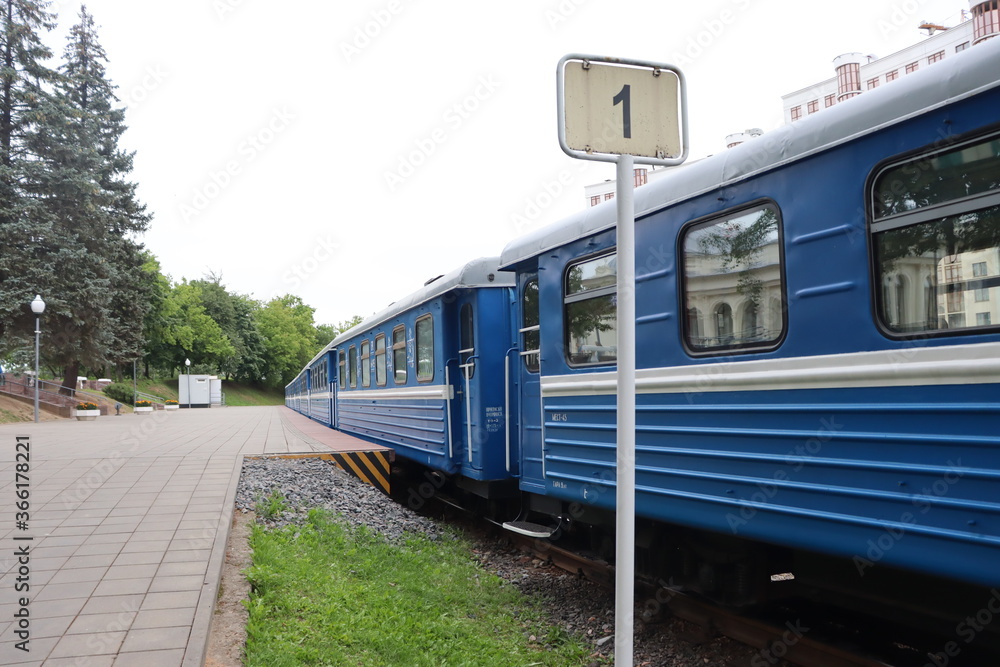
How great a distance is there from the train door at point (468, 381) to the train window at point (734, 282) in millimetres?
3752

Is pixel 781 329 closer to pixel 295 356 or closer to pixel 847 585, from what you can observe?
pixel 847 585

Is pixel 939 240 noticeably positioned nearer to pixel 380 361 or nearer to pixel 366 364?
pixel 380 361

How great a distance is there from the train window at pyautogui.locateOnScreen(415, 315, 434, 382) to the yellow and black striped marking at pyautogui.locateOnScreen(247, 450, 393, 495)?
1.73 m

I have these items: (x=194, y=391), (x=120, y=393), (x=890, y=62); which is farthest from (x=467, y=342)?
(x=194, y=391)

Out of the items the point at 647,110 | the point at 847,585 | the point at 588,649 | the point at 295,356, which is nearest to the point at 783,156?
the point at 647,110

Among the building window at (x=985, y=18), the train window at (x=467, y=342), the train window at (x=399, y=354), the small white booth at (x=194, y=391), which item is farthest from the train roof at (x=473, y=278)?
the small white booth at (x=194, y=391)

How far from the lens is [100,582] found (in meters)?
4.90

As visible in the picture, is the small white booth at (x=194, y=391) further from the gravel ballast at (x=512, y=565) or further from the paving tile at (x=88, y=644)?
the paving tile at (x=88, y=644)

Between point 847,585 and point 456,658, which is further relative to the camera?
point 456,658

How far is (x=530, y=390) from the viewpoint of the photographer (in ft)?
22.0

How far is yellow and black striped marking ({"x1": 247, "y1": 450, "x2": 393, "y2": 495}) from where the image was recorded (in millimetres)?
10539

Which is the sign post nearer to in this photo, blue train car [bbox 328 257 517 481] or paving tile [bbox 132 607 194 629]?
paving tile [bbox 132 607 194 629]

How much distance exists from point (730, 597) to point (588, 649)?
104 cm

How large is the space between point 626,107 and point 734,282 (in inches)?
72.0
